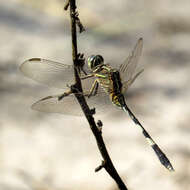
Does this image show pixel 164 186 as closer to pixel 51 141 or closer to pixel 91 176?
pixel 91 176

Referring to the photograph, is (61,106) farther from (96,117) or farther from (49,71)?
(96,117)

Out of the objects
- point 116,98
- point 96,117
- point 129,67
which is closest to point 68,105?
point 116,98

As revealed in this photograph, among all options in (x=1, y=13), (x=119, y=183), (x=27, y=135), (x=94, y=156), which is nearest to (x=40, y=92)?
(x=27, y=135)

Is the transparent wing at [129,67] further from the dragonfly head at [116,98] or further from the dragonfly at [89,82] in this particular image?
the dragonfly head at [116,98]

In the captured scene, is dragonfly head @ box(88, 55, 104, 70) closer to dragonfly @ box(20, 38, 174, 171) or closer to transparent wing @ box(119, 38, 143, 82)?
dragonfly @ box(20, 38, 174, 171)

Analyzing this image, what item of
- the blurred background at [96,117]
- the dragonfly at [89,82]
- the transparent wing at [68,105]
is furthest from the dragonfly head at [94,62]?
the blurred background at [96,117]

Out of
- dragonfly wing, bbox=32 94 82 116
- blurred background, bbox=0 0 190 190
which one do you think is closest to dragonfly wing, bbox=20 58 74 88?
dragonfly wing, bbox=32 94 82 116
